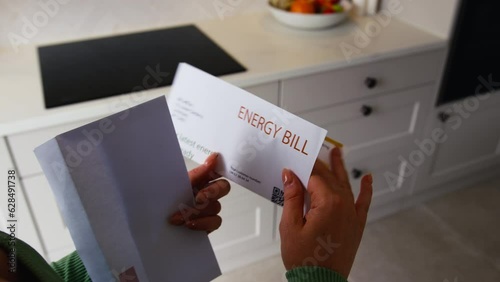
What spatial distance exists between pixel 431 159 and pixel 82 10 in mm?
1482

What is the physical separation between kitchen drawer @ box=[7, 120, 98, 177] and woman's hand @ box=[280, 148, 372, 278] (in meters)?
0.72

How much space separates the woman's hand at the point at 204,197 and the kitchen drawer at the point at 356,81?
2.09 ft

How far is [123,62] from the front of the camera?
134 cm

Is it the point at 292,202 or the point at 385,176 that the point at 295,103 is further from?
the point at 292,202

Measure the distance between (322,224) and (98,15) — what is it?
1.29 m

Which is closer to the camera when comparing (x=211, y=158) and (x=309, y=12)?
(x=211, y=158)

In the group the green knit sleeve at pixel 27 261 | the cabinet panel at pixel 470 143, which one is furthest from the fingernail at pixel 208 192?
the cabinet panel at pixel 470 143

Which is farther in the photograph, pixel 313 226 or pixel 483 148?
pixel 483 148

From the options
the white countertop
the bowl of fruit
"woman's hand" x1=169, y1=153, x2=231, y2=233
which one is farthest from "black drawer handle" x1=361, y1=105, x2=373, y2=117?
"woman's hand" x1=169, y1=153, x2=231, y2=233

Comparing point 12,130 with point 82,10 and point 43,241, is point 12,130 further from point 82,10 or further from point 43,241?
point 82,10

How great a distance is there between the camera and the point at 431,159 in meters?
1.80

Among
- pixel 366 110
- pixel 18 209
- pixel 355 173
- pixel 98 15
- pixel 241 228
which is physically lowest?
pixel 241 228

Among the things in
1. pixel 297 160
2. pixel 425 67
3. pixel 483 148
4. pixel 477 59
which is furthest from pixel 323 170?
pixel 483 148

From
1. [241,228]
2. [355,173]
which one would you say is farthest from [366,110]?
[241,228]
